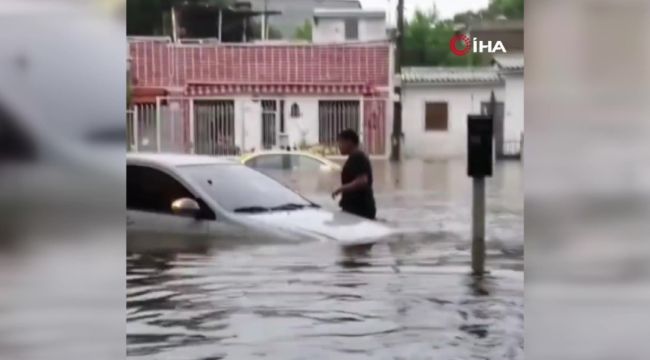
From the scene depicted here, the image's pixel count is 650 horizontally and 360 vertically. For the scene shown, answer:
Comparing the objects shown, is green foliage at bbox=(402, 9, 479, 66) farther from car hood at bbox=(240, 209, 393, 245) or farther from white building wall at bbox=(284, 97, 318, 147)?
car hood at bbox=(240, 209, 393, 245)

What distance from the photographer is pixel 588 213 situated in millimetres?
4301

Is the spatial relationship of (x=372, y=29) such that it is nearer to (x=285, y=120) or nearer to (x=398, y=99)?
(x=398, y=99)

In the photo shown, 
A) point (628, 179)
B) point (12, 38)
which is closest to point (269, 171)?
point (12, 38)

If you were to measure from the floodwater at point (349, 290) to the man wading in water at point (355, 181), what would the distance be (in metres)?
0.04

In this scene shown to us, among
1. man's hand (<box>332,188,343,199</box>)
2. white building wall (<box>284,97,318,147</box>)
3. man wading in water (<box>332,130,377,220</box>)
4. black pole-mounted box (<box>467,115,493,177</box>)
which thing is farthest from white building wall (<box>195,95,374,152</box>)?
black pole-mounted box (<box>467,115,493,177</box>)

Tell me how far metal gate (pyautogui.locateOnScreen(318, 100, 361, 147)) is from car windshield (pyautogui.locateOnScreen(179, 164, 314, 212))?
0.27m

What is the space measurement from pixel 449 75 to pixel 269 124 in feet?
2.54

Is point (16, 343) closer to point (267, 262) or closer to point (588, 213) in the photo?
point (267, 262)

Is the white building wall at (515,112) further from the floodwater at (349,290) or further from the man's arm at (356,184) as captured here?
the man's arm at (356,184)

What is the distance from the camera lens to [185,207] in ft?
14.2

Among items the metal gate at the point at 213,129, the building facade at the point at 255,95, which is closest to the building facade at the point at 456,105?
the building facade at the point at 255,95

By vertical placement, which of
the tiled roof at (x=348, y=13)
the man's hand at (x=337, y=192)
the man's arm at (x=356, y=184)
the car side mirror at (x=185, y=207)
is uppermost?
the tiled roof at (x=348, y=13)

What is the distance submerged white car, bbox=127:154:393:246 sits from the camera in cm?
425

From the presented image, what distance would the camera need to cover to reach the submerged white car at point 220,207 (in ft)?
14.0
